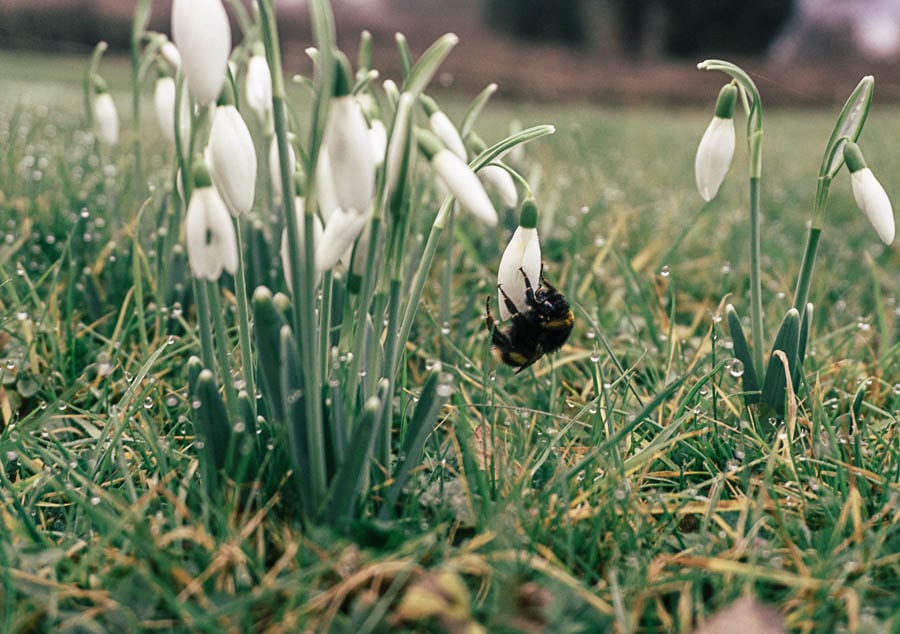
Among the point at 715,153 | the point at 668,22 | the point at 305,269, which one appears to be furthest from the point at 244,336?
the point at 668,22

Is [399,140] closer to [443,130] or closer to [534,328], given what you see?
[443,130]

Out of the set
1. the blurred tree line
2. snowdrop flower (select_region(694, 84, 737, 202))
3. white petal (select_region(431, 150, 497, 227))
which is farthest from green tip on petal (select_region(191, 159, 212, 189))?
the blurred tree line

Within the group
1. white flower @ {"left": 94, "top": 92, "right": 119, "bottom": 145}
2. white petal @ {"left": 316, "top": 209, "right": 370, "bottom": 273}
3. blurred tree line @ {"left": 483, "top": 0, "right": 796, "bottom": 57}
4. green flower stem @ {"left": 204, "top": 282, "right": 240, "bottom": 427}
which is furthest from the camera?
blurred tree line @ {"left": 483, "top": 0, "right": 796, "bottom": 57}

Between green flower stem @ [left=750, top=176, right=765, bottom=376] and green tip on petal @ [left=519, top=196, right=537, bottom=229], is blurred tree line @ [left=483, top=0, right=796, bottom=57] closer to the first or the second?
green flower stem @ [left=750, top=176, right=765, bottom=376]

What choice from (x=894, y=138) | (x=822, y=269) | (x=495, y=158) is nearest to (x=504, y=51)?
(x=894, y=138)

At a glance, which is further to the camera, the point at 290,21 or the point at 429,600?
the point at 290,21

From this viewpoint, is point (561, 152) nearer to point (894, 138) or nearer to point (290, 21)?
point (894, 138)

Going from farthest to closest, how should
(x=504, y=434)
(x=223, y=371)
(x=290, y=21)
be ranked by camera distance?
(x=290, y=21) → (x=504, y=434) → (x=223, y=371)
